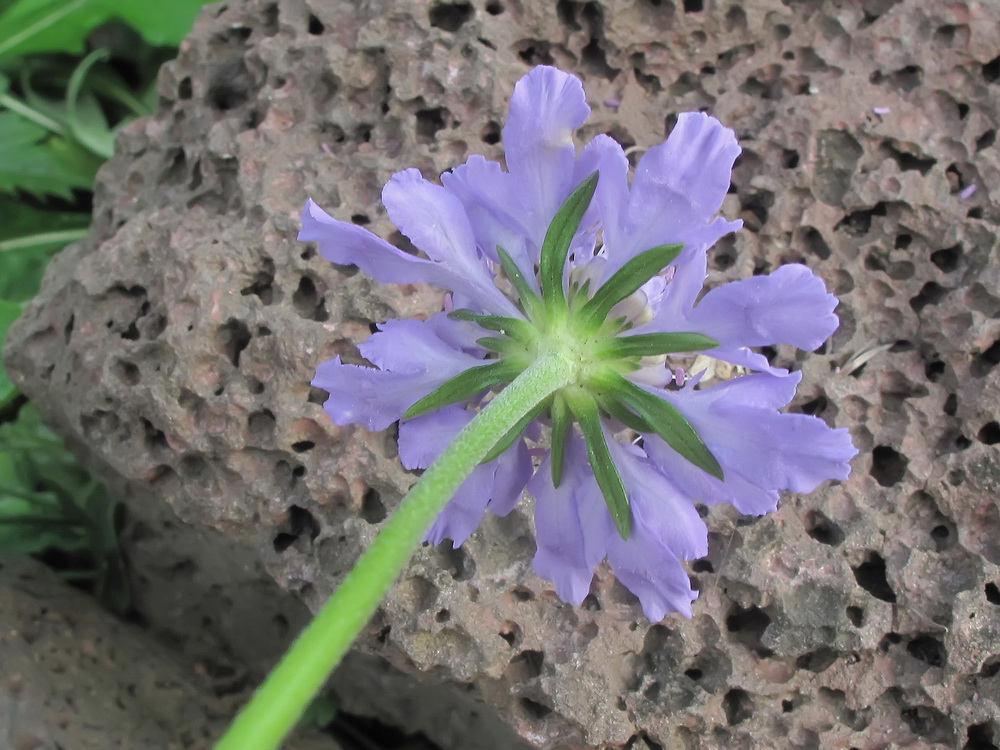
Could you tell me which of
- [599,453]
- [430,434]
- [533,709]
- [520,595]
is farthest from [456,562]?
[599,453]

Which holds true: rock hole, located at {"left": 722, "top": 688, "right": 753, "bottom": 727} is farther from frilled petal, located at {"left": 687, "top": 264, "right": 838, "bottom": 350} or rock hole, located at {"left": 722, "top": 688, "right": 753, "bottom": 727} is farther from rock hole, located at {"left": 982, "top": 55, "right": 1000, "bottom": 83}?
rock hole, located at {"left": 982, "top": 55, "right": 1000, "bottom": 83}

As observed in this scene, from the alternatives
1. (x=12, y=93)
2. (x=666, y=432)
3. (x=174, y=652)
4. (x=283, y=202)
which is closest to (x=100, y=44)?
(x=12, y=93)

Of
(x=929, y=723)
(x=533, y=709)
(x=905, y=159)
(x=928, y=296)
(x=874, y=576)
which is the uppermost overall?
(x=905, y=159)

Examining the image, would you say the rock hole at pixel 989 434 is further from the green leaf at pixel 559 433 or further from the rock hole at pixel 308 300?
the rock hole at pixel 308 300

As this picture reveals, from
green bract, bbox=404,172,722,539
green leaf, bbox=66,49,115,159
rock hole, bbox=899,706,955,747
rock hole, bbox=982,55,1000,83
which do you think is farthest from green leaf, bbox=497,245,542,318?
green leaf, bbox=66,49,115,159

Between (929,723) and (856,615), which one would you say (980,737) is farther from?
(856,615)

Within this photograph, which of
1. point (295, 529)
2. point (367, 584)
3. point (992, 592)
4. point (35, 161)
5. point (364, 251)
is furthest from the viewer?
point (35, 161)
